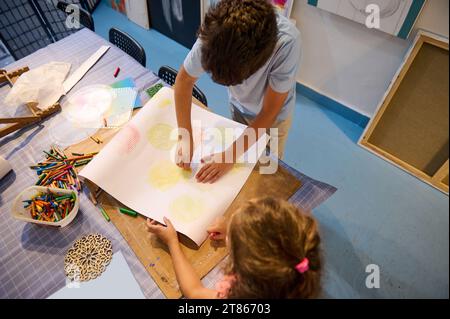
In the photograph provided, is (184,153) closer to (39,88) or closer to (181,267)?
(181,267)

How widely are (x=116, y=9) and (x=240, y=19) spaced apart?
3.00 meters

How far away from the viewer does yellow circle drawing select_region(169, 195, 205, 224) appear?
0.76 metres

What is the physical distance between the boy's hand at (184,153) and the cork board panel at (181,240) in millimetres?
203

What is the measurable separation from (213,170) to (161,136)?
243 mm

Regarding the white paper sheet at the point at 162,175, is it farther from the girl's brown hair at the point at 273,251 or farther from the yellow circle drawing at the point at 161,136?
the girl's brown hair at the point at 273,251

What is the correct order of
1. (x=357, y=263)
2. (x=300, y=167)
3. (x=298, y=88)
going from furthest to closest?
(x=298, y=88)
(x=300, y=167)
(x=357, y=263)

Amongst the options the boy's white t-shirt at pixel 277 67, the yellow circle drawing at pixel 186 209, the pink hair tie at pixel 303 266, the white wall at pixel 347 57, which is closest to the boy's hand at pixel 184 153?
the yellow circle drawing at pixel 186 209

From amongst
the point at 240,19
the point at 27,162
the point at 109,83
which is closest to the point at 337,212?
the point at 240,19

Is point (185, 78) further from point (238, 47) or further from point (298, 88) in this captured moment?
point (298, 88)

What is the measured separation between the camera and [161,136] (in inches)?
37.3

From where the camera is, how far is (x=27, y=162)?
911mm
